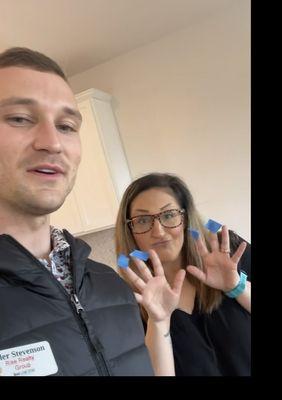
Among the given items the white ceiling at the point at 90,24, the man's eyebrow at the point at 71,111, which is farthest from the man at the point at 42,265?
the white ceiling at the point at 90,24

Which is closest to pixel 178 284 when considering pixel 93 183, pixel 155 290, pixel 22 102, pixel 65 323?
pixel 155 290

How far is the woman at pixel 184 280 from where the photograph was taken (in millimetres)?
305

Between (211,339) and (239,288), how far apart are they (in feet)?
0.21

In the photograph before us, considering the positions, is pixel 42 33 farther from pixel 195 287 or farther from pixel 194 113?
pixel 195 287

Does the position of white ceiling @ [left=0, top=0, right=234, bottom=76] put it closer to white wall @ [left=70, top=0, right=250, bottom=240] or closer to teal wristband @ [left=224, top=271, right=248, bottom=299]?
white wall @ [left=70, top=0, right=250, bottom=240]

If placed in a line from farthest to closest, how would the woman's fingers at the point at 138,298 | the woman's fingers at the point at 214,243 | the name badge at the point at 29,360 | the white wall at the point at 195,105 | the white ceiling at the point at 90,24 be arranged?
1. the white wall at the point at 195,105
2. the white ceiling at the point at 90,24
3. the woman's fingers at the point at 214,243
4. the woman's fingers at the point at 138,298
5. the name badge at the point at 29,360

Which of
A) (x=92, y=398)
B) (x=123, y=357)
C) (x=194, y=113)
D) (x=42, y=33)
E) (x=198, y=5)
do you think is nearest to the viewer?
(x=92, y=398)

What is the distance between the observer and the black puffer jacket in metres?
0.26

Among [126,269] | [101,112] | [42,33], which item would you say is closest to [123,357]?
[126,269]

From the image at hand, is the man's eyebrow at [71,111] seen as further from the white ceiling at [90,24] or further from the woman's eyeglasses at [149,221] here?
the white ceiling at [90,24]

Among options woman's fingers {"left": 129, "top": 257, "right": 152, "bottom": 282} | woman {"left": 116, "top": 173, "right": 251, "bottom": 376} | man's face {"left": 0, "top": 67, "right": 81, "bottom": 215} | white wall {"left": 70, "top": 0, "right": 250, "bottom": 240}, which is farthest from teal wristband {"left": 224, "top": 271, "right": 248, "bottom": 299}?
white wall {"left": 70, "top": 0, "right": 250, "bottom": 240}

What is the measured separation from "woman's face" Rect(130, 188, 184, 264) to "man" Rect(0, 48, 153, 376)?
5.5 inches
